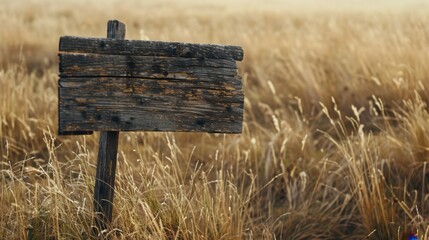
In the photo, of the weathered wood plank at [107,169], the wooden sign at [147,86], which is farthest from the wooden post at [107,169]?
the wooden sign at [147,86]

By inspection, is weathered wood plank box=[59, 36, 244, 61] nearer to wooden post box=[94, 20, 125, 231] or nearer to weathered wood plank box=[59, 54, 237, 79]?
weathered wood plank box=[59, 54, 237, 79]

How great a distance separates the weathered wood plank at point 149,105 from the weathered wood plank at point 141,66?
3 centimetres

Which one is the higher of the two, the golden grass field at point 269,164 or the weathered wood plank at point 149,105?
the weathered wood plank at point 149,105

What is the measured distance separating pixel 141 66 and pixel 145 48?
0.08m

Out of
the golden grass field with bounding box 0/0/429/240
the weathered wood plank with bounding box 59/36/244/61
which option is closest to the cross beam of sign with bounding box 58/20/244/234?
the weathered wood plank with bounding box 59/36/244/61

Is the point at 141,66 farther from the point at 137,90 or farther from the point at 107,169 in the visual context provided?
the point at 107,169

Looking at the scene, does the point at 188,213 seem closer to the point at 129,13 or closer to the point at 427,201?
the point at 427,201

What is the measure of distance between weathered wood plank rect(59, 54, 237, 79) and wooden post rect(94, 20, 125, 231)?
22 cm

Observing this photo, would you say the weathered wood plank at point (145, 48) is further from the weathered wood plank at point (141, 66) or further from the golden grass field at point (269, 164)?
the golden grass field at point (269, 164)

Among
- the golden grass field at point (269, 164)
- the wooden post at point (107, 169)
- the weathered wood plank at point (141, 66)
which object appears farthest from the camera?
the golden grass field at point (269, 164)

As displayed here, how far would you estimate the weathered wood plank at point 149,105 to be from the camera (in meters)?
2.87

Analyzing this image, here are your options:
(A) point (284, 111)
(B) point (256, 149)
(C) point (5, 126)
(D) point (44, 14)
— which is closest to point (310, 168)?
(B) point (256, 149)

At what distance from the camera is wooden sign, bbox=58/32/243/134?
286 cm

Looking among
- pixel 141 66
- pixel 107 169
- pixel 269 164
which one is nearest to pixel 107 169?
pixel 107 169
